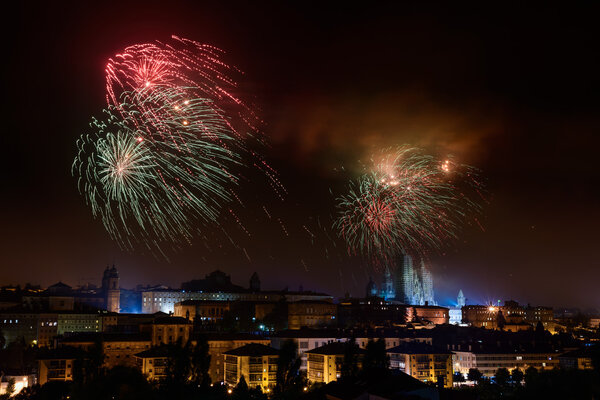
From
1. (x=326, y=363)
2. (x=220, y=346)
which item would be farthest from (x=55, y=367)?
(x=326, y=363)

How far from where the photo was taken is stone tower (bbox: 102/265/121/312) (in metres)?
99.8

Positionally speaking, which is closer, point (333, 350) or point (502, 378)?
point (502, 378)

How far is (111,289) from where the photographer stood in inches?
3974

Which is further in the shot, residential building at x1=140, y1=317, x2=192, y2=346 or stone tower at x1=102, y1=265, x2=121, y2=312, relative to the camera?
stone tower at x1=102, y1=265, x2=121, y2=312

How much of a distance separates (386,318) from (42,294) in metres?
54.0

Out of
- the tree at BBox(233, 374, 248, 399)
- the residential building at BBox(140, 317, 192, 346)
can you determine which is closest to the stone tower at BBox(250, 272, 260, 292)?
the residential building at BBox(140, 317, 192, 346)

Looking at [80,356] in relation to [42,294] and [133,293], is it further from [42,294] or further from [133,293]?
[133,293]

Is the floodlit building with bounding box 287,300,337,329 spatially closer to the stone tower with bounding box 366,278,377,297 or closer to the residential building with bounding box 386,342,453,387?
the residential building with bounding box 386,342,453,387

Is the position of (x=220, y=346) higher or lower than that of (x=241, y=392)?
higher

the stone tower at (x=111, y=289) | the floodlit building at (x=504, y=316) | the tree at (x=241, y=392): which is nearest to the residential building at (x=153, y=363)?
the tree at (x=241, y=392)

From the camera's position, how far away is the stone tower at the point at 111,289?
327 feet

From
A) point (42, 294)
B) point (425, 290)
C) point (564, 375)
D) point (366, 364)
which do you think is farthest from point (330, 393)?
point (425, 290)

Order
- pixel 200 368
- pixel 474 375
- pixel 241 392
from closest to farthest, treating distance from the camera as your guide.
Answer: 1. pixel 241 392
2. pixel 200 368
3. pixel 474 375

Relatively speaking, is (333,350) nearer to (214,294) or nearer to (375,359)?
(375,359)
